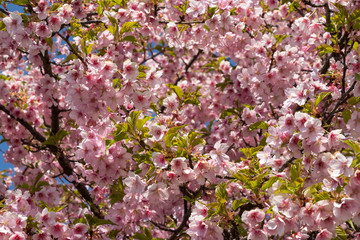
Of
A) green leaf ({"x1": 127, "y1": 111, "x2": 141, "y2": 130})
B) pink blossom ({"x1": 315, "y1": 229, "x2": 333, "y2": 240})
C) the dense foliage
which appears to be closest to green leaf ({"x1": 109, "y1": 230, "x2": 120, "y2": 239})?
the dense foliage

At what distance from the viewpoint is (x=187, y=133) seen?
4.10 m

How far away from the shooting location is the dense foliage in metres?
3.32

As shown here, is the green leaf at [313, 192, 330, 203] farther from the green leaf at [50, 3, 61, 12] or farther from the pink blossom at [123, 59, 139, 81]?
the green leaf at [50, 3, 61, 12]

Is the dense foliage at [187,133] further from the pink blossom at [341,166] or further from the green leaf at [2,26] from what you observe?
the green leaf at [2,26]

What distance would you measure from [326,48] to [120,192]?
279 cm

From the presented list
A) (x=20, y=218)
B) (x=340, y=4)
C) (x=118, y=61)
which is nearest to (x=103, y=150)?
(x=20, y=218)

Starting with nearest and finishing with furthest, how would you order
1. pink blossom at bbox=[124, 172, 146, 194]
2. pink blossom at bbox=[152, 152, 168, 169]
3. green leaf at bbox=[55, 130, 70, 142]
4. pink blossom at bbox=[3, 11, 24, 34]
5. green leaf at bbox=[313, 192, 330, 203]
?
green leaf at bbox=[313, 192, 330, 203], pink blossom at bbox=[152, 152, 168, 169], pink blossom at bbox=[124, 172, 146, 194], pink blossom at bbox=[3, 11, 24, 34], green leaf at bbox=[55, 130, 70, 142]

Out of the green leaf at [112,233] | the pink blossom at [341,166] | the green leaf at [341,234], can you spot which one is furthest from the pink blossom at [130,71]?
the green leaf at [341,234]

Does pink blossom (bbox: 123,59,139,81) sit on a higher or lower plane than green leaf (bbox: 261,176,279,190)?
higher

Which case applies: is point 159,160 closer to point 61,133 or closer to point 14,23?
point 61,133

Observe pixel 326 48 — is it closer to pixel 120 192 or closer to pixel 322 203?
pixel 322 203

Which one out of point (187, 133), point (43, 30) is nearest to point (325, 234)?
point (187, 133)

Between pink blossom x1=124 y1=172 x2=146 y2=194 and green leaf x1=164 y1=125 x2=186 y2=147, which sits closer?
green leaf x1=164 y1=125 x2=186 y2=147

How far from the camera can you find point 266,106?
6.37 m
